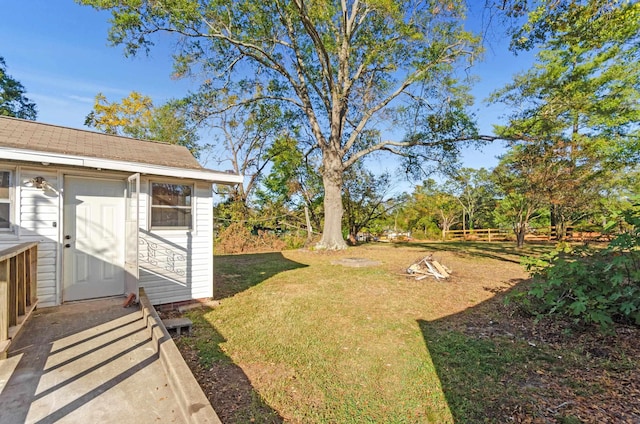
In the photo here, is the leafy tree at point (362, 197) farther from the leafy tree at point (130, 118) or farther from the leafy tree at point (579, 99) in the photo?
the leafy tree at point (130, 118)

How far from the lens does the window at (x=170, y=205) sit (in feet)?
17.2

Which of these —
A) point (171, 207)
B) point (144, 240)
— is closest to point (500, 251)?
point (171, 207)

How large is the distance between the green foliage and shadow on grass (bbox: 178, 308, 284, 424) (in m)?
3.88

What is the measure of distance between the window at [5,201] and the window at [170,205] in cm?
179

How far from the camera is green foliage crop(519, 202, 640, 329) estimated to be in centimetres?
359

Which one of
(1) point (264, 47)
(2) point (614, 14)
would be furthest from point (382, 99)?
(2) point (614, 14)

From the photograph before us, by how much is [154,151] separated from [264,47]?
9.37m

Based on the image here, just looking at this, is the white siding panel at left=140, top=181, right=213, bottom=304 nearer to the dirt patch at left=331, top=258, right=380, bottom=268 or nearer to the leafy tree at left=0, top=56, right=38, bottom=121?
the dirt patch at left=331, top=258, right=380, bottom=268

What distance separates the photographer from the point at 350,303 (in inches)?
231

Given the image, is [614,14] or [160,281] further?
[160,281]

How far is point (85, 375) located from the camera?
2.68 m

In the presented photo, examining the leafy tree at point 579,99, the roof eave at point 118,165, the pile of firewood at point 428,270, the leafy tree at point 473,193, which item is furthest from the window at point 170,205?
the leafy tree at point 473,193

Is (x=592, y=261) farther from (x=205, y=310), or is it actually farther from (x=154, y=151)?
(x=154, y=151)

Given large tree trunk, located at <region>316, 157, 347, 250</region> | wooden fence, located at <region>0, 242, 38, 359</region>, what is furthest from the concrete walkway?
large tree trunk, located at <region>316, 157, 347, 250</region>
